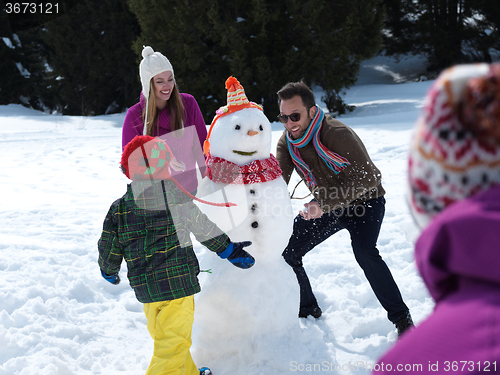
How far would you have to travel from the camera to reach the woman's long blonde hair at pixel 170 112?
294cm

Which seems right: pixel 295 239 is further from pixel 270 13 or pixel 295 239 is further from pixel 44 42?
pixel 44 42

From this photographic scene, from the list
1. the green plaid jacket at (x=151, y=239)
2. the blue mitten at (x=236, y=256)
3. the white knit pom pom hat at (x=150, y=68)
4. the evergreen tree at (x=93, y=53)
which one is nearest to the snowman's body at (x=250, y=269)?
the blue mitten at (x=236, y=256)

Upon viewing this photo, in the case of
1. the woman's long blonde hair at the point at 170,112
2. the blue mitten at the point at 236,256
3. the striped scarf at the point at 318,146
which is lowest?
the blue mitten at the point at 236,256

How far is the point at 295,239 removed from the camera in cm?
303

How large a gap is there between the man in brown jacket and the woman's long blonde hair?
0.68 m

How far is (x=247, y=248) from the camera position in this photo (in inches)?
106

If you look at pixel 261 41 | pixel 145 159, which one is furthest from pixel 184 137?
pixel 261 41

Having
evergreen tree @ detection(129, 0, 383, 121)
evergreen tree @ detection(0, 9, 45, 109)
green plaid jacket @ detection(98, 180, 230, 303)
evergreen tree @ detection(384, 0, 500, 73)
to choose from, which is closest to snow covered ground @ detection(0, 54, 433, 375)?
green plaid jacket @ detection(98, 180, 230, 303)

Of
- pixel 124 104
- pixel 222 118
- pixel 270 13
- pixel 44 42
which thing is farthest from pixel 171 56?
pixel 222 118

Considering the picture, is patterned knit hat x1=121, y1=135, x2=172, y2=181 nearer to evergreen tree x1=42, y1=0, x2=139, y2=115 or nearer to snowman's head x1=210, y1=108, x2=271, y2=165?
snowman's head x1=210, y1=108, x2=271, y2=165

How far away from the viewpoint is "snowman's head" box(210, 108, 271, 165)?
270 centimetres

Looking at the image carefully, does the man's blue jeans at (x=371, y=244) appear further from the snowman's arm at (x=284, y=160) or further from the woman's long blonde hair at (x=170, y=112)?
the woman's long blonde hair at (x=170, y=112)

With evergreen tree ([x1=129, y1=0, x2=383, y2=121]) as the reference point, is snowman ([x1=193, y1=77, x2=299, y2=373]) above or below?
below

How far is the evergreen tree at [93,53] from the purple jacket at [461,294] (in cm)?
1685
